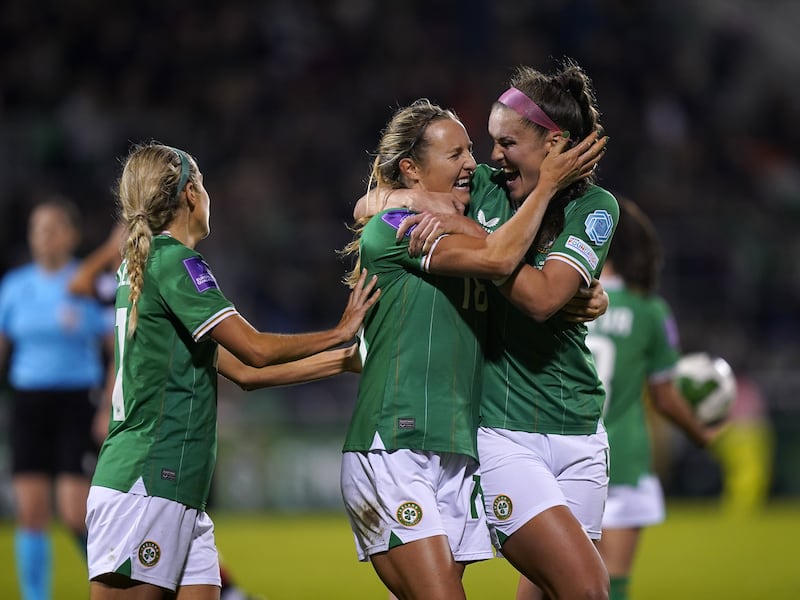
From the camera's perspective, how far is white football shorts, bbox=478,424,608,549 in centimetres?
430

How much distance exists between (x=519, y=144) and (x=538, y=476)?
1.20m

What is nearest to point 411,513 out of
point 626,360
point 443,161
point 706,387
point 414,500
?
point 414,500

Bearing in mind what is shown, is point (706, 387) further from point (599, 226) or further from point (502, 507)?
point (502, 507)

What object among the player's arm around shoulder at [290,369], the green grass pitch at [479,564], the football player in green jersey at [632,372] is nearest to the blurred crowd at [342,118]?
the green grass pitch at [479,564]

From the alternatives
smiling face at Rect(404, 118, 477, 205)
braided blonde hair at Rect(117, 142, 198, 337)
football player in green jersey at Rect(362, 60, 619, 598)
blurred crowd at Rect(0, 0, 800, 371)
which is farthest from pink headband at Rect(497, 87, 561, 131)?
blurred crowd at Rect(0, 0, 800, 371)

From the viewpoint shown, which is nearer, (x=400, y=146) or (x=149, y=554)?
(x=149, y=554)

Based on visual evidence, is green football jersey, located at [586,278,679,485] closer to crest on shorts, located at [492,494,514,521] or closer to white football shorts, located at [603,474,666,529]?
white football shorts, located at [603,474,666,529]

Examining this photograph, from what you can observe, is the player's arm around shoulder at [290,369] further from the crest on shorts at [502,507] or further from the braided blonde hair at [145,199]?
the crest on shorts at [502,507]

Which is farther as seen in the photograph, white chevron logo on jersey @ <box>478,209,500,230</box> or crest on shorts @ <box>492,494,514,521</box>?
white chevron logo on jersey @ <box>478,209,500,230</box>

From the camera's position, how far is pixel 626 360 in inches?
255

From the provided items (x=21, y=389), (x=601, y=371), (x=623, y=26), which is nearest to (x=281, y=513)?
(x=21, y=389)

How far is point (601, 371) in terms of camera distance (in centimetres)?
642

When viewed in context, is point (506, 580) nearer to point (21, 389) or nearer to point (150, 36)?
point (21, 389)

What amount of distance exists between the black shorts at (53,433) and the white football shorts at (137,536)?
3.82m
